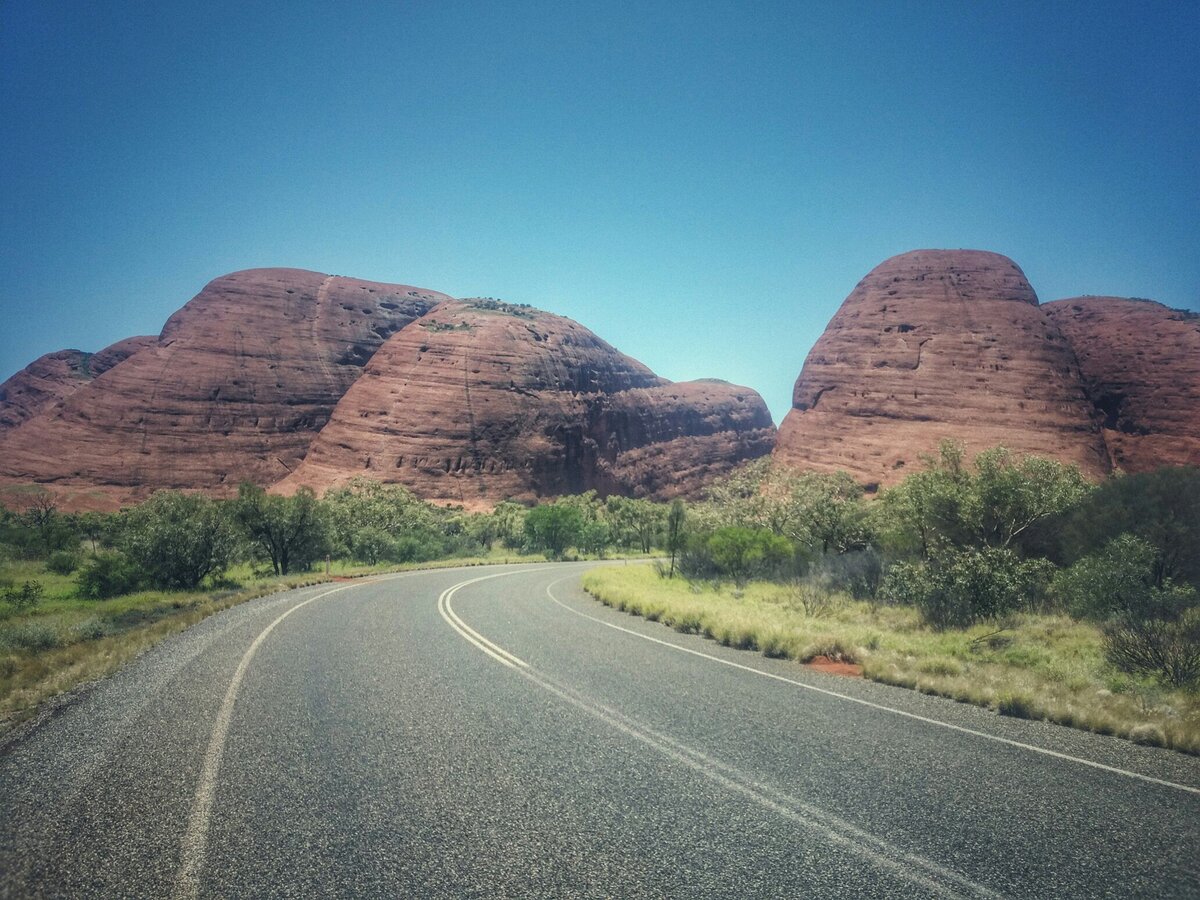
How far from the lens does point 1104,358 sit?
6844 cm

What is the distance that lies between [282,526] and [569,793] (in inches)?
1378

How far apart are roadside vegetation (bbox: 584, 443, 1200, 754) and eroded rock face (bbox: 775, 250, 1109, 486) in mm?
40145

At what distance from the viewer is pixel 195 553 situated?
26.5m

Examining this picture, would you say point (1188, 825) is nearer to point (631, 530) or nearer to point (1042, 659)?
point (1042, 659)

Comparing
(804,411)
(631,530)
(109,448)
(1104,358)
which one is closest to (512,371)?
(631,530)

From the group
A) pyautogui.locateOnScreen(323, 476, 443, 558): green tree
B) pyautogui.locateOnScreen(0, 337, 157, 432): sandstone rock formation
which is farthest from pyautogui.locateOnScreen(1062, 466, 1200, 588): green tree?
pyautogui.locateOnScreen(0, 337, 157, 432): sandstone rock formation

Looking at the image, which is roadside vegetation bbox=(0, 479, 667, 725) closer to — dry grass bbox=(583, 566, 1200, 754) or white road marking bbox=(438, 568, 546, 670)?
white road marking bbox=(438, 568, 546, 670)

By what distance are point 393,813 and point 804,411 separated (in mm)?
75181

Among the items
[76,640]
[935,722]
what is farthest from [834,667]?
[76,640]

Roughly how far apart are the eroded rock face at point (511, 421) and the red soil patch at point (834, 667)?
69636 mm

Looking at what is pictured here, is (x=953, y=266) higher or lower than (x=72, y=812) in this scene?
higher

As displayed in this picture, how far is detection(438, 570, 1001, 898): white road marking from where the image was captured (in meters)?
3.21

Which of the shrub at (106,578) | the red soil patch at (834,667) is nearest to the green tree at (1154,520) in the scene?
the red soil patch at (834,667)

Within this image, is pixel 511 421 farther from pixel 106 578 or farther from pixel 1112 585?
pixel 1112 585
